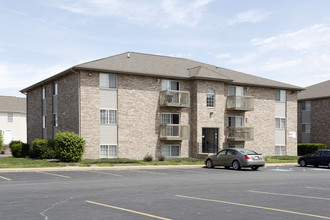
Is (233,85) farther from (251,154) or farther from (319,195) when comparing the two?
(319,195)

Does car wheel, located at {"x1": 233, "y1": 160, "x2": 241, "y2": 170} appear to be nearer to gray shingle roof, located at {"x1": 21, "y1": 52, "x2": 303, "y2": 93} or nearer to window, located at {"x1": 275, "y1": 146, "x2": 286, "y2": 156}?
gray shingle roof, located at {"x1": 21, "y1": 52, "x2": 303, "y2": 93}

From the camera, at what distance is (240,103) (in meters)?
33.8

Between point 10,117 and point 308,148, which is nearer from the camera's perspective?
point 308,148

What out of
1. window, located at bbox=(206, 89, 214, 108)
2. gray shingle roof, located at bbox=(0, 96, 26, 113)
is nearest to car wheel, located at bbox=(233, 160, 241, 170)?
window, located at bbox=(206, 89, 214, 108)

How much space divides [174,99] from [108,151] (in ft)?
21.9

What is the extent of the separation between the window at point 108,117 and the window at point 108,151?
1800 mm

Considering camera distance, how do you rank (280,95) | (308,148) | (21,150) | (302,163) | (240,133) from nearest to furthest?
1. (302,163)
2. (240,133)
3. (21,150)
4. (280,95)
5. (308,148)

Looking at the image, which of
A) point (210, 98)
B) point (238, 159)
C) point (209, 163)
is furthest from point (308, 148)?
point (238, 159)

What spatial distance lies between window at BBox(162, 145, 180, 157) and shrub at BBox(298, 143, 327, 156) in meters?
17.2

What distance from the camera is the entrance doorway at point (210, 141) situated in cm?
3428

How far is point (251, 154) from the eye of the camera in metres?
23.0

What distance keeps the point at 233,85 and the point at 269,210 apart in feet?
85.6

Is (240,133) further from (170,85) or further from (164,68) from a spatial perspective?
(164,68)

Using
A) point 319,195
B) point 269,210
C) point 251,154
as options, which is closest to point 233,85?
point 251,154
